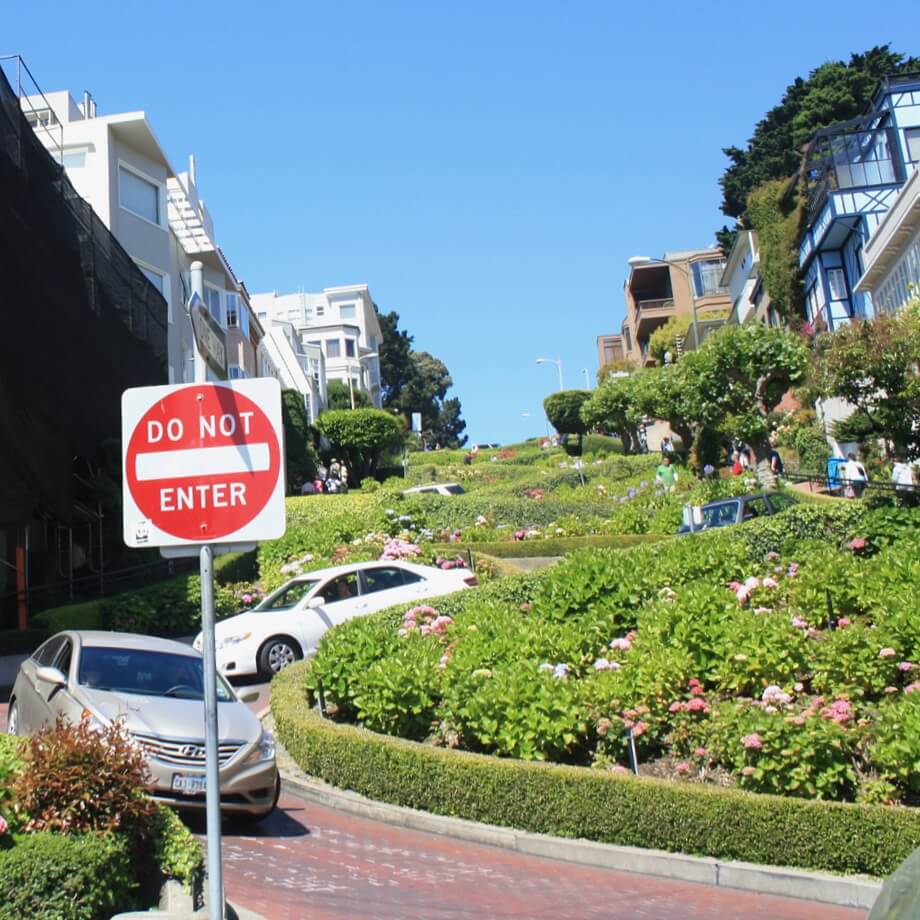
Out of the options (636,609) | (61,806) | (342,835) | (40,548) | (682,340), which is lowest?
(342,835)

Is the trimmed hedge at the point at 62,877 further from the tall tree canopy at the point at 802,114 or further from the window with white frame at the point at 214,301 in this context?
the tall tree canopy at the point at 802,114

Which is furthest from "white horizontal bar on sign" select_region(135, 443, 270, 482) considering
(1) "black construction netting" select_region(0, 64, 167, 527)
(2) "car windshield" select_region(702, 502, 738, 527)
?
(2) "car windshield" select_region(702, 502, 738, 527)

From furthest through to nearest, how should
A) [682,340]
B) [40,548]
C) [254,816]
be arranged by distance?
[682,340], [40,548], [254,816]

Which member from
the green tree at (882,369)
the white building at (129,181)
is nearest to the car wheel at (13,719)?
the green tree at (882,369)

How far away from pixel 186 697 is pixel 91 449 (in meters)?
13.9

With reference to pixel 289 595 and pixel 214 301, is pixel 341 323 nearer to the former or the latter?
pixel 214 301

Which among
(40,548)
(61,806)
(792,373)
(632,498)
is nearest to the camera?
(61,806)

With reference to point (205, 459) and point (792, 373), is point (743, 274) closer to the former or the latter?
point (792, 373)

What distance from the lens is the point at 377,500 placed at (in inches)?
1187

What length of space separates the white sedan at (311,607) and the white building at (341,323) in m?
73.5

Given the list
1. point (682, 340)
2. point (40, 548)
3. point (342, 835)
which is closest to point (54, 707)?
point (342, 835)

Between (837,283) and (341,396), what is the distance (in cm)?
4925

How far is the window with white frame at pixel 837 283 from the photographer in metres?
42.3

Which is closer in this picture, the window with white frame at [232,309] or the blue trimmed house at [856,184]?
the blue trimmed house at [856,184]
